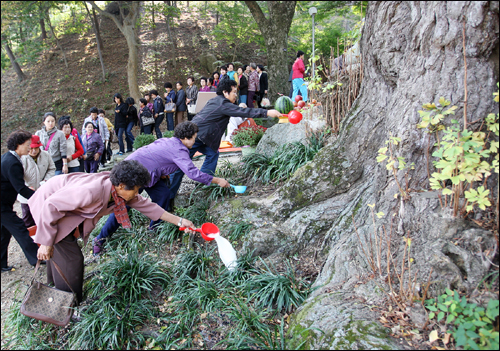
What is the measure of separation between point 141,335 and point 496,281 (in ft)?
9.01

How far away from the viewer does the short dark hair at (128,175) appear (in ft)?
9.98

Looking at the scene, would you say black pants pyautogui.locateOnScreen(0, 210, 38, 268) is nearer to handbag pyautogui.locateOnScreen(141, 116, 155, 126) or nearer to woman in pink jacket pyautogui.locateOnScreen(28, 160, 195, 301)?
woman in pink jacket pyautogui.locateOnScreen(28, 160, 195, 301)

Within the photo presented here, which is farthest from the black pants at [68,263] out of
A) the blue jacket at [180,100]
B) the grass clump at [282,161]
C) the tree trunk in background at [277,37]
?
the tree trunk in background at [277,37]

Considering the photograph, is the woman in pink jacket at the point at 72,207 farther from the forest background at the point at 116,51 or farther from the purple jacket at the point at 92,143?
the forest background at the point at 116,51

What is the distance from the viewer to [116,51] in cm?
1995

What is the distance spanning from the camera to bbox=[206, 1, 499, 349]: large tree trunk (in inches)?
93.2

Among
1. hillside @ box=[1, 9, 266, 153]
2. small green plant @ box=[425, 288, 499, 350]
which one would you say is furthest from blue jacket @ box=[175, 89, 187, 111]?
small green plant @ box=[425, 288, 499, 350]

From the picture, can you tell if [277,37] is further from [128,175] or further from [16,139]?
[128,175]

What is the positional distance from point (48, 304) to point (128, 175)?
130 centimetres

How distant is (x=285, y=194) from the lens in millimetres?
4270

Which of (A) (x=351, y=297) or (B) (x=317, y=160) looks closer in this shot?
(A) (x=351, y=297)

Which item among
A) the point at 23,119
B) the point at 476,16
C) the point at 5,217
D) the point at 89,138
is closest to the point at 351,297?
the point at 476,16

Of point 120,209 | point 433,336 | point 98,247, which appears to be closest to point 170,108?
point 98,247

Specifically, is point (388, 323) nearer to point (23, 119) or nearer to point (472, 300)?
point (472, 300)
